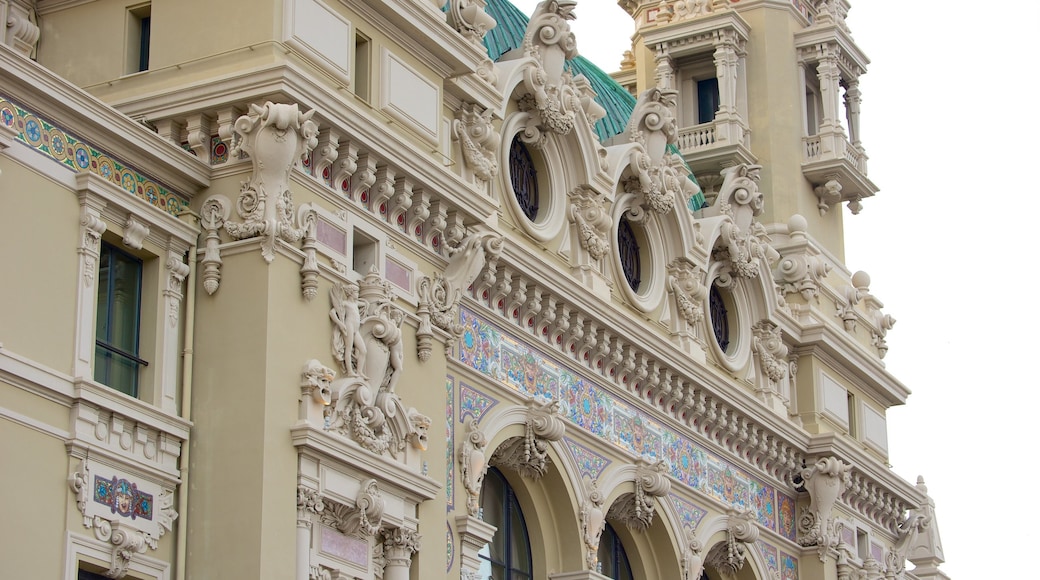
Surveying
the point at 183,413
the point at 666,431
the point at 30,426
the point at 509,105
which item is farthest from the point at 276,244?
the point at 666,431

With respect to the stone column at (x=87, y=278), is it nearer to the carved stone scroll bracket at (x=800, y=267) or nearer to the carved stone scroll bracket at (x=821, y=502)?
the carved stone scroll bracket at (x=821, y=502)

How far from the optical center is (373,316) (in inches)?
968

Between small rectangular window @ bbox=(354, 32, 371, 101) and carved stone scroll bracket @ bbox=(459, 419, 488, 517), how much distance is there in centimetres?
478

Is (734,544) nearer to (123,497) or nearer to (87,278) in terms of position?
(123,497)

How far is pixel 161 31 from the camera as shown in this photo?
976 inches

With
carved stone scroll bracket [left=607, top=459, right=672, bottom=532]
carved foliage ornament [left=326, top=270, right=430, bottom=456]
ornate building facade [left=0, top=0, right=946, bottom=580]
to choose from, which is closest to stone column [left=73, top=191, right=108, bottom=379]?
ornate building facade [left=0, top=0, right=946, bottom=580]

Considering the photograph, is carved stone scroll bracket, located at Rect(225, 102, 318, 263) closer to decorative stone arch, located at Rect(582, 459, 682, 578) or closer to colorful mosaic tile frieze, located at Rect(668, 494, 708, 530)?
decorative stone arch, located at Rect(582, 459, 682, 578)

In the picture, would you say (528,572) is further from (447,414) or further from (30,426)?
(30,426)

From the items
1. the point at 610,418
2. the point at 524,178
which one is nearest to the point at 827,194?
the point at 610,418

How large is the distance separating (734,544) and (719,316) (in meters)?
4.04

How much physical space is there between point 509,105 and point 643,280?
15.6 feet

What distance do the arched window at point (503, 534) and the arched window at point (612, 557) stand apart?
7.03 feet

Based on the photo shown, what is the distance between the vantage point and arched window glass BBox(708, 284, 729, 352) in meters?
35.7

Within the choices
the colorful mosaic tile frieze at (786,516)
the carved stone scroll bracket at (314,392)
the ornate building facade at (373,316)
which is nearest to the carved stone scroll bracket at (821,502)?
the ornate building facade at (373,316)
